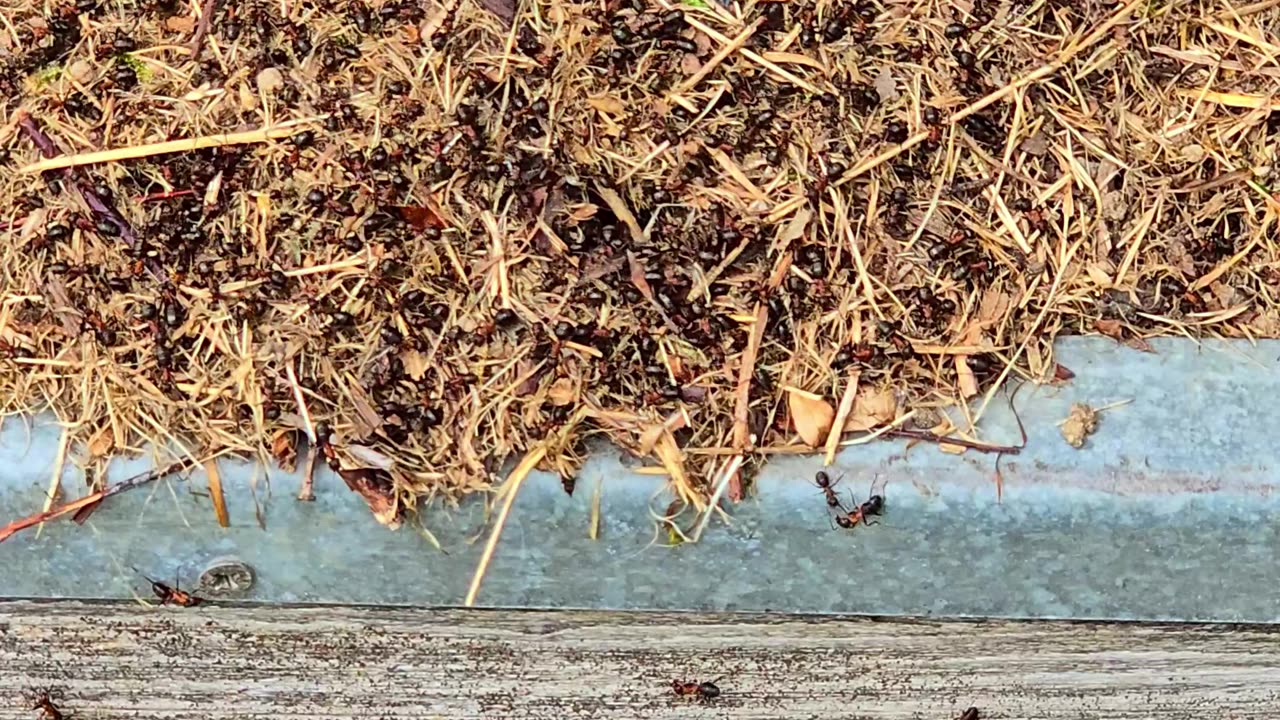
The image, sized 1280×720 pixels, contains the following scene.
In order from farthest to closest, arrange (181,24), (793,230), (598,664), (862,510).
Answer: (598,664) → (181,24) → (793,230) → (862,510)

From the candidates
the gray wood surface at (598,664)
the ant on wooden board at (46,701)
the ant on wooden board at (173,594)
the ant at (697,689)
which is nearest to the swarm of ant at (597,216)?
the ant on wooden board at (173,594)

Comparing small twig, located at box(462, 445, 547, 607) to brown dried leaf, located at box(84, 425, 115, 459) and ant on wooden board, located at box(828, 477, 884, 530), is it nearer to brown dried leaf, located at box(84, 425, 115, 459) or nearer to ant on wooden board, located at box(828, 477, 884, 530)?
ant on wooden board, located at box(828, 477, 884, 530)

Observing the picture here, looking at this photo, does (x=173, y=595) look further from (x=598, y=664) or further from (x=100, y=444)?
(x=598, y=664)

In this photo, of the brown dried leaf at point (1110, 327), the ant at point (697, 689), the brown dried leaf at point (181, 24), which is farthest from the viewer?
the ant at point (697, 689)

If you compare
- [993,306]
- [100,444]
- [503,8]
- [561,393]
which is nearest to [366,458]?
[561,393]

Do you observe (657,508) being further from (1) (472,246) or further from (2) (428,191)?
(2) (428,191)

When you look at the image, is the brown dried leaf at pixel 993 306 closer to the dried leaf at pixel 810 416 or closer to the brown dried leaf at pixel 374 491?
the dried leaf at pixel 810 416

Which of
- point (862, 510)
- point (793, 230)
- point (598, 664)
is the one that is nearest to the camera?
point (862, 510)

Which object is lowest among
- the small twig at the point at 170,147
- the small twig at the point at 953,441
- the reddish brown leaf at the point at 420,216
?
the small twig at the point at 953,441
